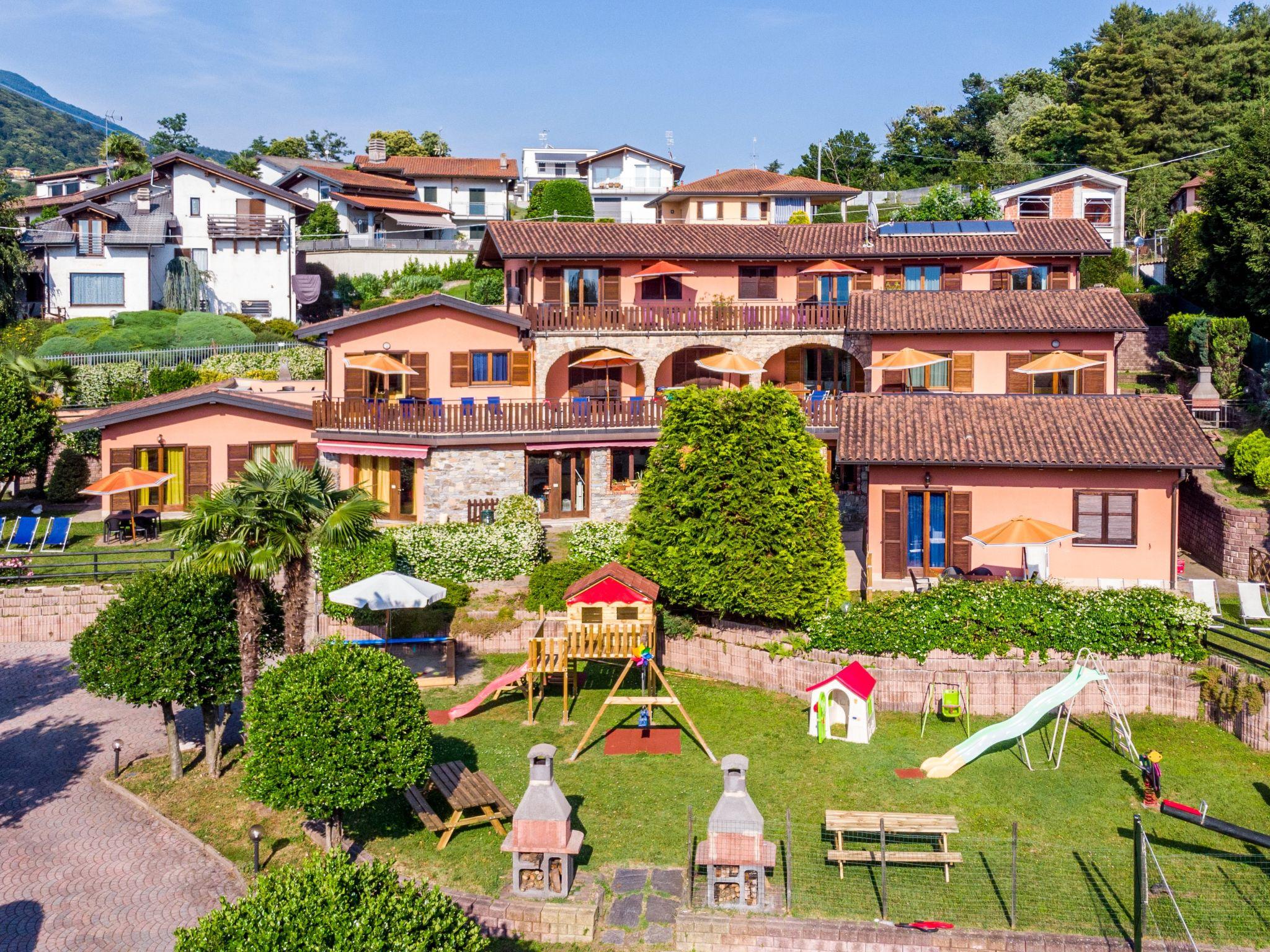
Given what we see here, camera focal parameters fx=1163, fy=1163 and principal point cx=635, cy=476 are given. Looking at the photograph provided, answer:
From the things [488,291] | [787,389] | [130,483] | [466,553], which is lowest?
[466,553]

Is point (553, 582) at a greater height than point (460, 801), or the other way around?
point (553, 582)

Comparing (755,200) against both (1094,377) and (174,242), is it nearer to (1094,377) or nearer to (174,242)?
(174,242)

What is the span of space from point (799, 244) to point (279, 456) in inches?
967

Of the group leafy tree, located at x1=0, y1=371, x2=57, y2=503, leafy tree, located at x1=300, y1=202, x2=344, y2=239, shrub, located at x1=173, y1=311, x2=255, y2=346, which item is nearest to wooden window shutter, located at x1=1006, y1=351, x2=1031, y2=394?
leafy tree, located at x1=0, y1=371, x2=57, y2=503

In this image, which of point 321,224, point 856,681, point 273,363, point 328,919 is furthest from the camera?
point 321,224

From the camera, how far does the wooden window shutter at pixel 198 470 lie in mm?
34656

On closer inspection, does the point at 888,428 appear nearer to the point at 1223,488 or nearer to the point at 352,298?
the point at 1223,488

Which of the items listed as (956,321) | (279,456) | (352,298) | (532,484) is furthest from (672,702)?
(352,298)

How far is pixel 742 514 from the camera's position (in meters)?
22.9

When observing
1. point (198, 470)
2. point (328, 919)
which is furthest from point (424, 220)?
point (328, 919)

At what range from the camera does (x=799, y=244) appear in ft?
131

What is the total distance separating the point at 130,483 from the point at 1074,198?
44495 mm

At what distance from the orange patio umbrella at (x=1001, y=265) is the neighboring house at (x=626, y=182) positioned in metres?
36.3

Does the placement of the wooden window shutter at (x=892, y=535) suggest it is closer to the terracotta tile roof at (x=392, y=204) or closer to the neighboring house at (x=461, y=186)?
the terracotta tile roof at (x=392, y=204)
